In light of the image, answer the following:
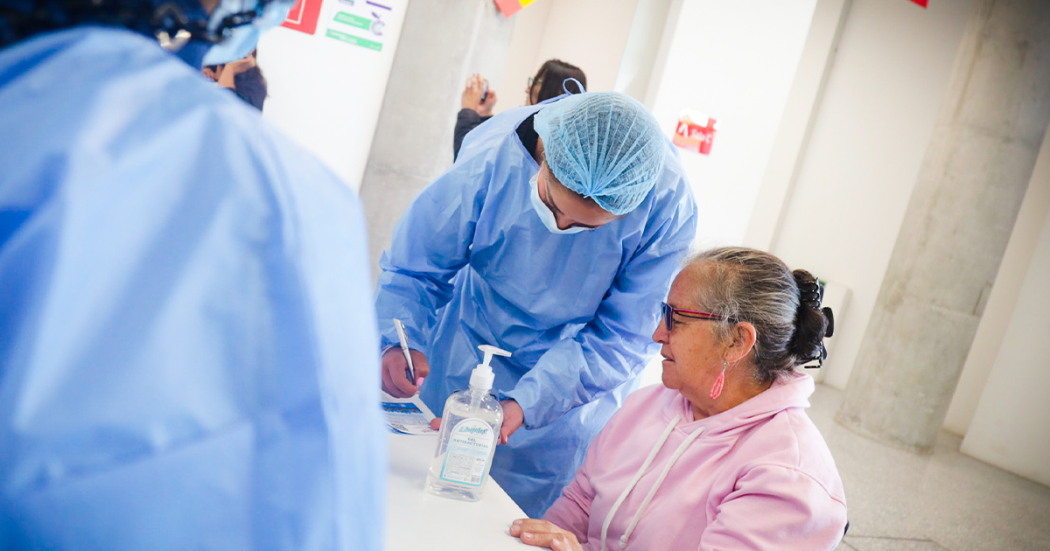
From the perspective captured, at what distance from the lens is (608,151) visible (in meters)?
1.38

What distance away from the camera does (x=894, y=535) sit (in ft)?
10.9

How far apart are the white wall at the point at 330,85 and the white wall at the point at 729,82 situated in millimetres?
1498

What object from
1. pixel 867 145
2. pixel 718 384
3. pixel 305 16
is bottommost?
pixel 718 384

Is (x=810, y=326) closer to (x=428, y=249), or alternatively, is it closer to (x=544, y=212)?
(x=544, y=212)

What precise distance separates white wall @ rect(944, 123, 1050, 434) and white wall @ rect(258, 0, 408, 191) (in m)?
4.89

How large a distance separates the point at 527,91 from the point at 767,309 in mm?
2117

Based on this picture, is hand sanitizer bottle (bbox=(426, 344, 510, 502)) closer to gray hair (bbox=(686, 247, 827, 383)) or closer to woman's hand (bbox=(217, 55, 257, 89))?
gray hair (bbox=(686, 247, 827, 383))

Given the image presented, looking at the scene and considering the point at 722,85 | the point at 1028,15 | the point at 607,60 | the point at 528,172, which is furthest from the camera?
the point at 607,60

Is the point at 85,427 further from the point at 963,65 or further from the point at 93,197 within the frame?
the point at 963,65

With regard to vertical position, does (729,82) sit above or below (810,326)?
above

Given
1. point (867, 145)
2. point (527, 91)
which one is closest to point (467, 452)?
point (527, 91)

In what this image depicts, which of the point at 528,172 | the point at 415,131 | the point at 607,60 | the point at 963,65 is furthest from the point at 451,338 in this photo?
the point at 963,65

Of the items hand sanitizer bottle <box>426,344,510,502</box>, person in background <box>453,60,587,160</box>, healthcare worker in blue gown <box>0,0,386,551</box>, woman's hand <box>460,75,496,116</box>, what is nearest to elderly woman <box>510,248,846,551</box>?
hand sanitizer bottle <box>426,344,510,502</box>

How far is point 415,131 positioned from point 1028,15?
4018 mm
